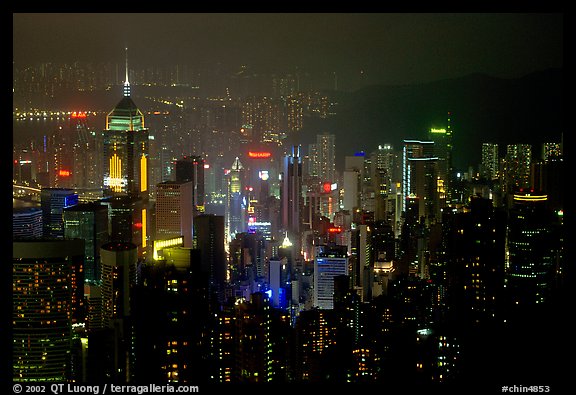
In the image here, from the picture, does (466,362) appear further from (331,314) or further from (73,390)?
(73,390)

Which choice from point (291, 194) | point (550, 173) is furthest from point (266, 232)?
point (550, 173)

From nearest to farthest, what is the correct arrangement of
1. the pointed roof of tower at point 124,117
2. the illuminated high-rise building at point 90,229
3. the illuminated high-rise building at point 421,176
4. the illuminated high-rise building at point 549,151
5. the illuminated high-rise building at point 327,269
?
the illuminated high-rise building at point 549,151, the pointed roof of tower at point 124,117, the illuminated high-rise building at point 90,229, the illuminated high-rise building at point 327,269, the illuminated high-rise building at point 421,176

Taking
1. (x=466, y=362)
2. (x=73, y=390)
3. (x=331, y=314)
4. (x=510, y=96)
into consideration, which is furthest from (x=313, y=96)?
(x=73, y=390)

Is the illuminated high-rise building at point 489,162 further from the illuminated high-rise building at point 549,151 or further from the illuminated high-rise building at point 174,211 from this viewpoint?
the illuminated high-rise building at point 174,211
